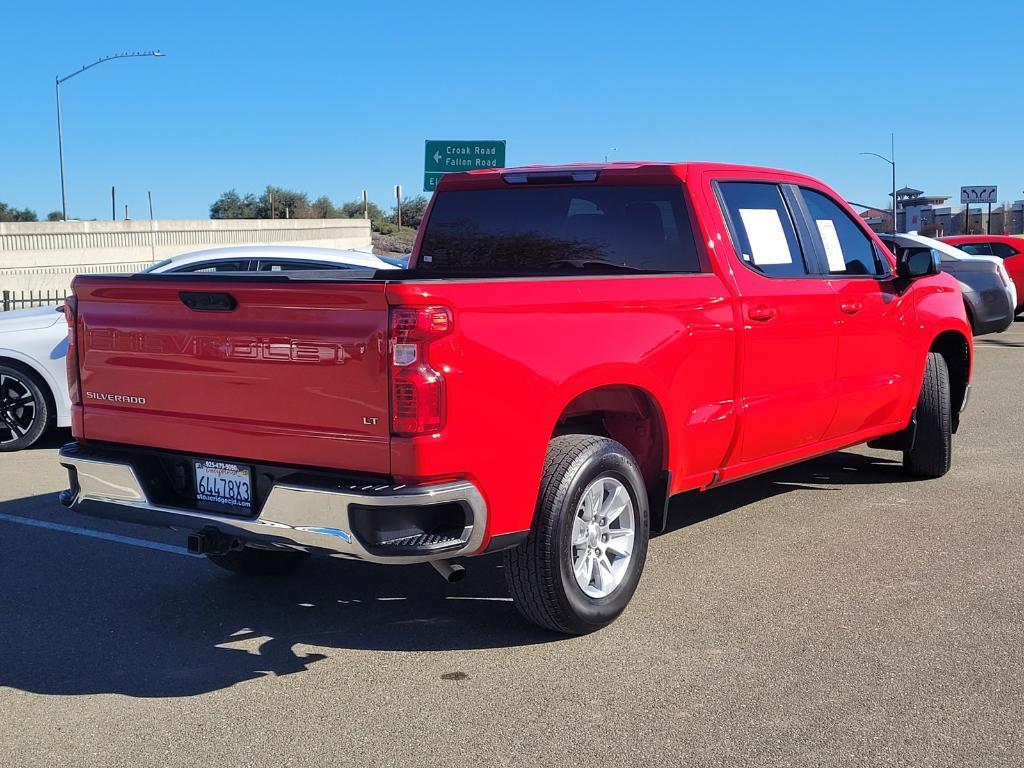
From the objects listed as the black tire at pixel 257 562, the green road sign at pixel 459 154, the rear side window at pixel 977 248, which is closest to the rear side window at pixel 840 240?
the black tire at pixel 257 562

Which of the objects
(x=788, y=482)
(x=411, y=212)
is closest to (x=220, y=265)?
(x=788, y=482)

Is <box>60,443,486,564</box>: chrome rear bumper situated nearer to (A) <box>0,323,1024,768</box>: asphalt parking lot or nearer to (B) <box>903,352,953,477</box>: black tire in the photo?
(A) <box>0,323,1024,768</box>: asphalt parking lot

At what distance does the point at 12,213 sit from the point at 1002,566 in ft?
312

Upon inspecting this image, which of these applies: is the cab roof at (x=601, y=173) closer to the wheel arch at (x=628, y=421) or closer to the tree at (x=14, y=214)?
the wheel arch at (x=628, y=421)

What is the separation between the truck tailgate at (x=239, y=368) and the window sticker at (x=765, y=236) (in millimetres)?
2508

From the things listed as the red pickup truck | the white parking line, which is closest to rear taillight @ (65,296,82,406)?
the red pickup truck

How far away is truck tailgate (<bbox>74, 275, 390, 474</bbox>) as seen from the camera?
4.15 meters

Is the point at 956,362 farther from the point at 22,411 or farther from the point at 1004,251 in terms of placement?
the point at 1004,251

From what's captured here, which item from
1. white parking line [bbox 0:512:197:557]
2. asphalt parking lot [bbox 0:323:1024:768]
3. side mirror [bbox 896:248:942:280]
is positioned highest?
side mirror [bbox 896:248:942:280]

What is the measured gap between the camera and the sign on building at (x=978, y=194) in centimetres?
6168

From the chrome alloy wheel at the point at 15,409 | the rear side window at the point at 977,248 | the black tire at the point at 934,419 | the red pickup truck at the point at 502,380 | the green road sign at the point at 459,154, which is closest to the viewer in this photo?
the red pickup truck at the point at 502,380

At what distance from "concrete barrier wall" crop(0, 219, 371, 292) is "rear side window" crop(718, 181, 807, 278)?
31241 millimetres

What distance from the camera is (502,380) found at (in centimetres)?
434

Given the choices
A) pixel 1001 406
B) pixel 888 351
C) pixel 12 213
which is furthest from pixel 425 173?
pixel 12 213
